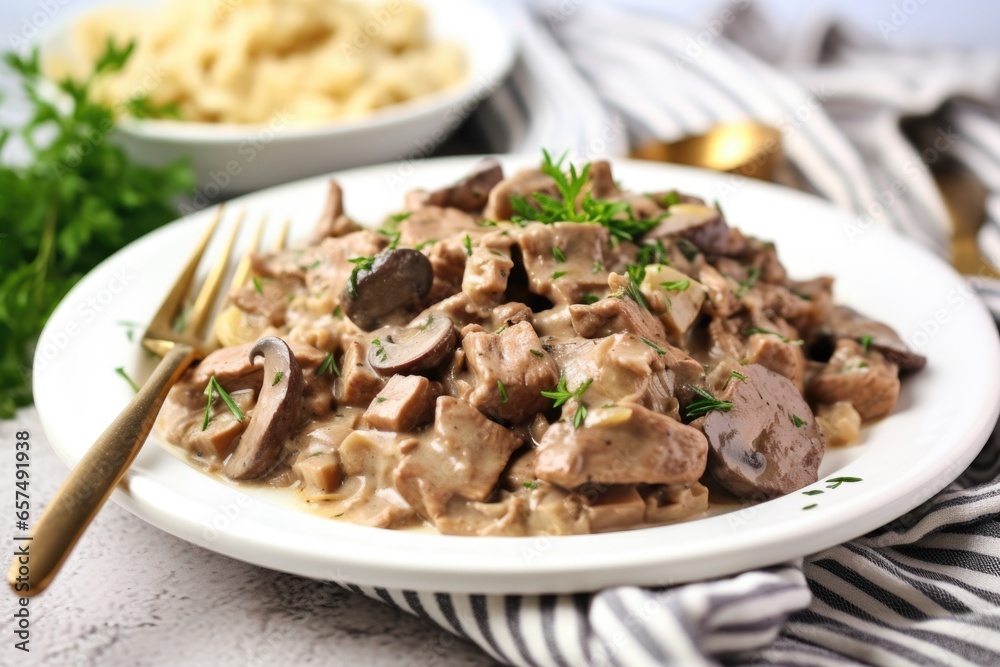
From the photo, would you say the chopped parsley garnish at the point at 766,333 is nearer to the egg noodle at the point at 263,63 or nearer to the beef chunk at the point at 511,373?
the beef chunk at the point at 511,373

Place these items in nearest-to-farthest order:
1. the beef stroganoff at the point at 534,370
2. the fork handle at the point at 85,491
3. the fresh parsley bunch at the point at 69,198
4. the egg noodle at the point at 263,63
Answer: the fork handle at the point at 85,491 < the beef stroganoff at the point at 534,370 < the fresh parsley bunch at the point at 69,198 < the egg noodle at the point at 263,63

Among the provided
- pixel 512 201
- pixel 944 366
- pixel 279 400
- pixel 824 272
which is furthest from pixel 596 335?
pixel 824 272

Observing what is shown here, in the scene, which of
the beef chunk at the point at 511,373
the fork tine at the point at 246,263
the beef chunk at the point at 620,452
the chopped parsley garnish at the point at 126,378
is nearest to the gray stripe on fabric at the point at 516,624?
the beef chunk at the point at 620,452

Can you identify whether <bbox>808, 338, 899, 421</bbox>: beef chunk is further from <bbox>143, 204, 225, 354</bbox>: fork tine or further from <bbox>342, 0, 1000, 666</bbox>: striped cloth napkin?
<bbox>143, 204, 225, 354</bbox>: fork tine
